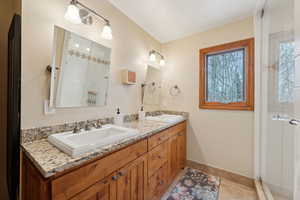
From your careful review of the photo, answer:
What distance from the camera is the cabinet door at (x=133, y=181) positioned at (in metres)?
0.93

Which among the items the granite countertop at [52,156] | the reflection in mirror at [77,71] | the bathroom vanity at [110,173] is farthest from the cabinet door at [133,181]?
the reflection in mirror at [77,71]

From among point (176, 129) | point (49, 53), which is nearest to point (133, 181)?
point (176, 129)

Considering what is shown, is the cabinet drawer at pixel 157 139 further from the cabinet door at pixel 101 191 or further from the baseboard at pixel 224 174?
the baseboard at pixel 224 174

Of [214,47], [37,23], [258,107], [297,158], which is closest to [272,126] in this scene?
[258,107]

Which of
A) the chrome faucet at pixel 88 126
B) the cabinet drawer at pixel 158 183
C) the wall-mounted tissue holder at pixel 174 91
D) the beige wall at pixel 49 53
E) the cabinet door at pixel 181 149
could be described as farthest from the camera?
the wall-mounted tissue holder at pixel 174 91

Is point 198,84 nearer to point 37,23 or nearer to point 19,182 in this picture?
point 37,23

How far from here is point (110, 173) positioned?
0.85 m

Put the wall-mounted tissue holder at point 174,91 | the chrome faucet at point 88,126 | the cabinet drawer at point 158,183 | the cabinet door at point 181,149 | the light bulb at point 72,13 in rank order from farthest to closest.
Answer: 1. the wall-mounted tissue holder at point 174,91
2. the cabinet door at point 181,149
3. the cabinet drawer at point 158,183
4. the chrome faucet at point 88,126
5. the light bulb at point 72,13

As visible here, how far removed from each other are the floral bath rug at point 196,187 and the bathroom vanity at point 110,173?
0.55ft

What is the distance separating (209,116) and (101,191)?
68.9 inches

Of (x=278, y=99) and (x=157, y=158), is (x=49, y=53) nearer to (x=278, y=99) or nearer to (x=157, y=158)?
(x=157, y=158)

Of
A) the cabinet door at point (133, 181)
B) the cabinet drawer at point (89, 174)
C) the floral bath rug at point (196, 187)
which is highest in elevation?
the cabinet drawer at point (89, 174)

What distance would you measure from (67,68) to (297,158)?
1.74 meters

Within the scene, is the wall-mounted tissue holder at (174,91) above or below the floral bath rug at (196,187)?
above
